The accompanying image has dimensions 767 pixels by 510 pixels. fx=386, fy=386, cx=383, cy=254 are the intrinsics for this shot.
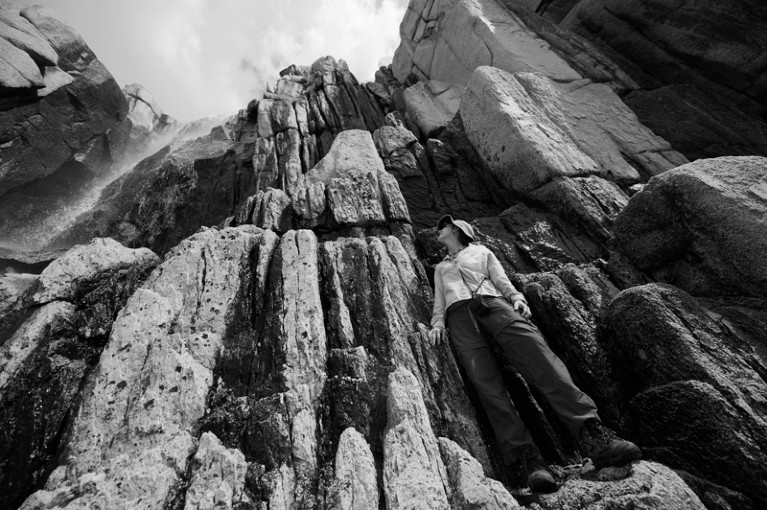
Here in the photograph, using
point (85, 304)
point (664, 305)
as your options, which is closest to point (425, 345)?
point (664, 305)

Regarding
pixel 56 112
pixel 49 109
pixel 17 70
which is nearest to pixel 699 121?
pixel 17 70

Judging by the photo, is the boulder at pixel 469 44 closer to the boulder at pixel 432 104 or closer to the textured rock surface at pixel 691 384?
the boulder at pixel 432 104

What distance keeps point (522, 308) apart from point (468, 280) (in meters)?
1.43

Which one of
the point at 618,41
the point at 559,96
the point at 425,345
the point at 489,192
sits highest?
the point at 618,41

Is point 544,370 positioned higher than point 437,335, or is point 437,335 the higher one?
point 437,335

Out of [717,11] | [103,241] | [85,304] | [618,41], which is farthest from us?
[618,41]

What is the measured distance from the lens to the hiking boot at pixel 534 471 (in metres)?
6.48

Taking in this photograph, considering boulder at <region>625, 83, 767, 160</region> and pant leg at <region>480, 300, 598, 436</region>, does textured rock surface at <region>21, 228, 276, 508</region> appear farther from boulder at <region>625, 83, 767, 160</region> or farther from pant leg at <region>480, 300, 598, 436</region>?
boulder at <region>625, 83, 767, 160</region>

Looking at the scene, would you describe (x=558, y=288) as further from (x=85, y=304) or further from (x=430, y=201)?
(x=85, y=304)

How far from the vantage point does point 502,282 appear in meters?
9.59

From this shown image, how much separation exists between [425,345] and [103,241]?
10.7 metres

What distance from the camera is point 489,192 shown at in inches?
706

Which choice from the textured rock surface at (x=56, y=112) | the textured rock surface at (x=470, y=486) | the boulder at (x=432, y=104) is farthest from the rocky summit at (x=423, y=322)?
the textured rock surface at (x=56, y=112)

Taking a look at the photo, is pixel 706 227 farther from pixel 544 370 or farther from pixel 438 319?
pixel 438 319
